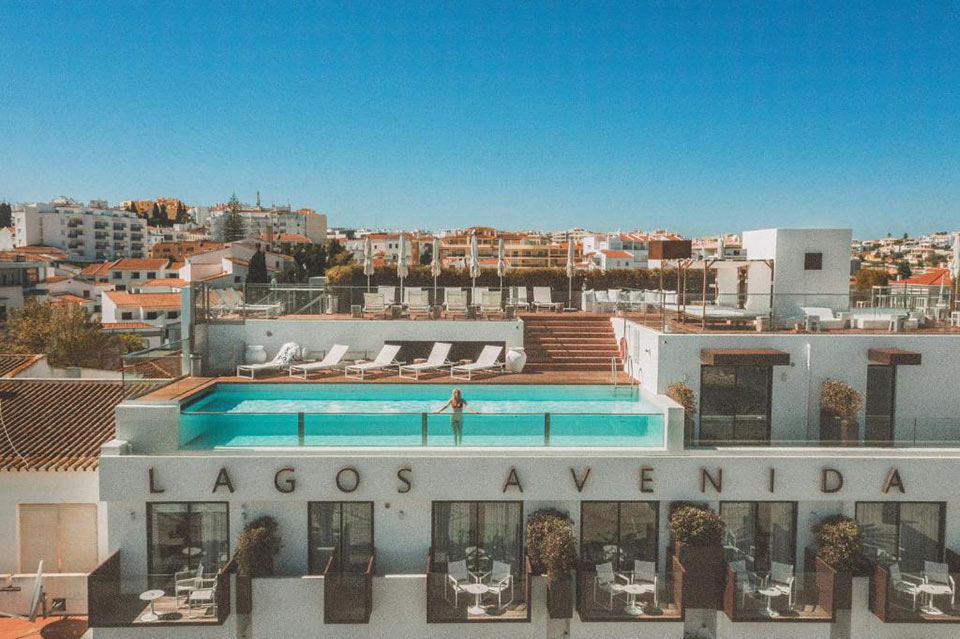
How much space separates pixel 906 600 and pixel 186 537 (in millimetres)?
12359

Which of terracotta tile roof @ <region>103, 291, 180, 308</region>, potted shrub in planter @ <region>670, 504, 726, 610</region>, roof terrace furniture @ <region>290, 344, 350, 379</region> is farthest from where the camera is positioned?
terracotta tile roof @ <region>103, 291, 180, 308</region>

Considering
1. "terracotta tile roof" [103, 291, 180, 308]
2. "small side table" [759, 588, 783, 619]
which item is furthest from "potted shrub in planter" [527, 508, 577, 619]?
"terracotta tile roof" [103, 291, 180, 308]

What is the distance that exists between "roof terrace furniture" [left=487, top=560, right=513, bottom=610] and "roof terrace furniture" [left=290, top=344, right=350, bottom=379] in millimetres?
7829

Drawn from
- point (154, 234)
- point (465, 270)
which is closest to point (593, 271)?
point (465, 270)

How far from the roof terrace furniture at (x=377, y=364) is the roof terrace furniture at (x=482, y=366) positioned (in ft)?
5.33

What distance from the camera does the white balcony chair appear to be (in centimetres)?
1100

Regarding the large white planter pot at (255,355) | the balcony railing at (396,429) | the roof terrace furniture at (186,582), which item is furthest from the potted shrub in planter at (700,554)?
the large white planter pot at (255,355)

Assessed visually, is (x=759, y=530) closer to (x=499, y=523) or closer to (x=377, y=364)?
(x=499, y=523)

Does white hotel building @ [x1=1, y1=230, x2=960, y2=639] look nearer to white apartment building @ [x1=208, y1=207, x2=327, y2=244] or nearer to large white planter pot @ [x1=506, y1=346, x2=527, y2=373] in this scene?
large white planter pot @ [x1=506, y1=346, x2=527, y2=373]

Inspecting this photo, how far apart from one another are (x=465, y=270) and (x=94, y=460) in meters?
25.3

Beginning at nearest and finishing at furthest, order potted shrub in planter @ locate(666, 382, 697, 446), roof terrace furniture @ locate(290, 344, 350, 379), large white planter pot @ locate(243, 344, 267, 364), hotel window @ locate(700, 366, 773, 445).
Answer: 1. potted shrub in planter @ locate(666, 382, 697, 446)
2. hotel window @ locate(700, 366, 773, 445)
3. roof terrace furniture @ locate(290, 344, 350, 379)
4. large white planter pot @ locate(243, 344, 267, 364)

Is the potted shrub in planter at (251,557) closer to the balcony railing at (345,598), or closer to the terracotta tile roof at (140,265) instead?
the balcony railing at (345,598)

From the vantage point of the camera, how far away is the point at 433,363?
17750 millimetres

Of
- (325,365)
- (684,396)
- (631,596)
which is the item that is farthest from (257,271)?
(631,596)
